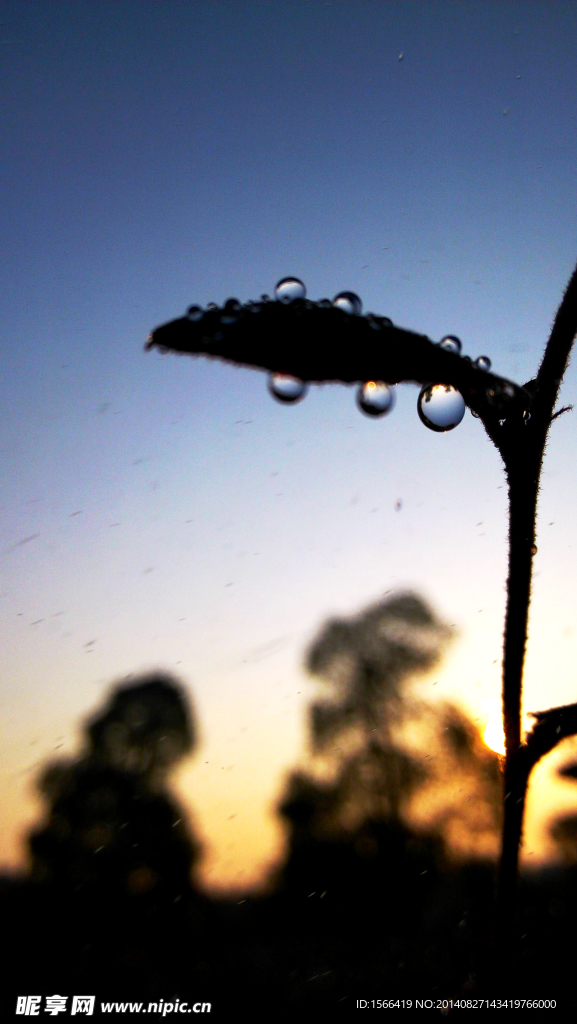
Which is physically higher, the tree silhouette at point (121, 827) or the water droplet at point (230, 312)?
the water droplet at point (230, 312)

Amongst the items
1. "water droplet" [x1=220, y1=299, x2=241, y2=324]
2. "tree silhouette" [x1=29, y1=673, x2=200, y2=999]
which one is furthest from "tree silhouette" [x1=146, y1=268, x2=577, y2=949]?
"tree silhouette" [x1=29, y1=673, x2=200, y2=999]

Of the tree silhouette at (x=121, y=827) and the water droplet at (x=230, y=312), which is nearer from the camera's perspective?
the water droplet at (x=230, y=312)

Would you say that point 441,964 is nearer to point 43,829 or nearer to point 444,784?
point 444,784

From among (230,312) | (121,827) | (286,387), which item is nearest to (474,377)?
(286,387)

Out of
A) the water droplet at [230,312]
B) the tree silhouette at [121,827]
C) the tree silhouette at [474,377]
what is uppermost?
the water droplet at [230,312]

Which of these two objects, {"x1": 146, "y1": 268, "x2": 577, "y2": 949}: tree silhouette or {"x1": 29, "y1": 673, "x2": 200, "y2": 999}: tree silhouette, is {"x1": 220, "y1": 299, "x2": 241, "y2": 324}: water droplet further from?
{"x1": 29, "y1": 673, "x2": 200, "y2": 999}: tree silhouette

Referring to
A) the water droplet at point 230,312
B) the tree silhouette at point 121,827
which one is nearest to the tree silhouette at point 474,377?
the water droplet at point 230,312

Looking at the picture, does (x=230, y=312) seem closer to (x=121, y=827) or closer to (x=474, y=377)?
(x=474, y=377)

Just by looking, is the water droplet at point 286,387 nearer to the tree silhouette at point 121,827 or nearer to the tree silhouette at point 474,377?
the tree silhouette at point 474,377
